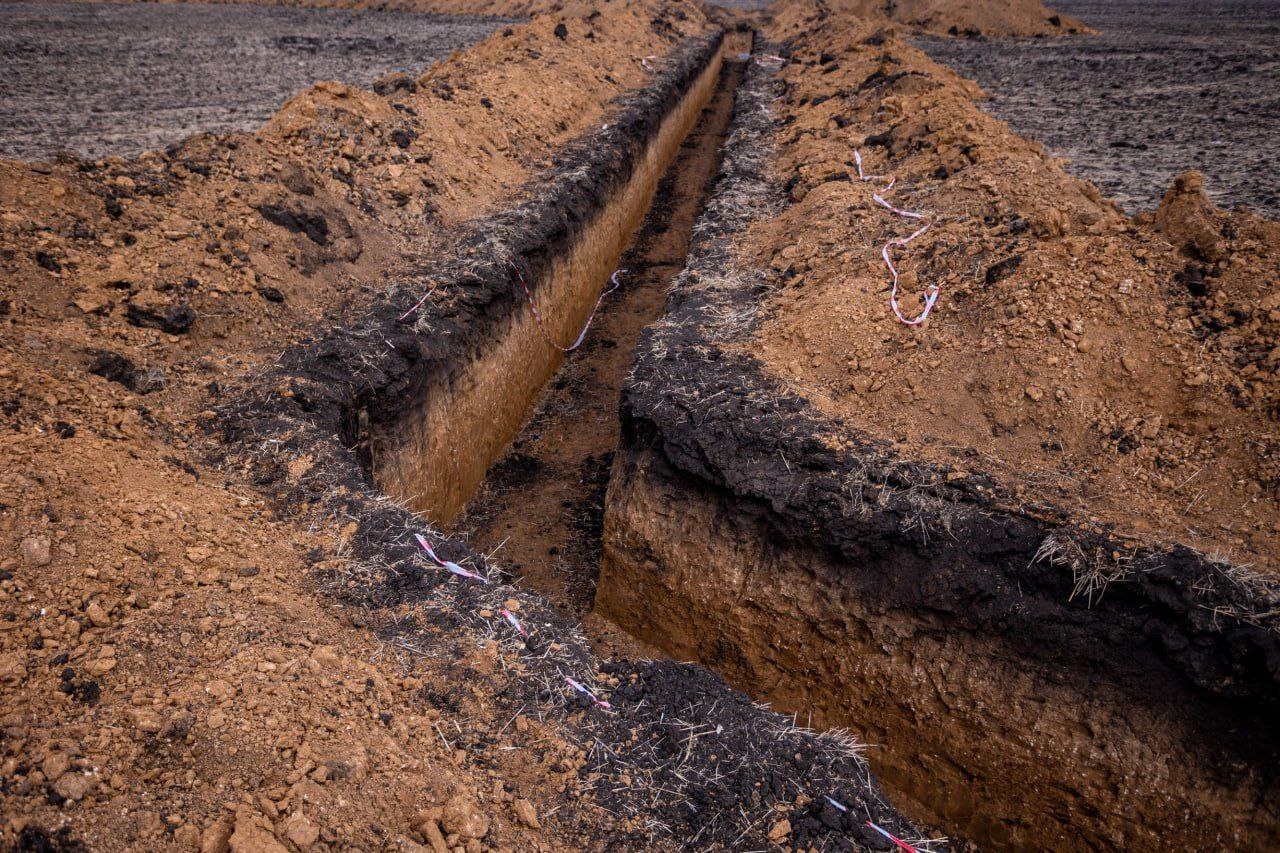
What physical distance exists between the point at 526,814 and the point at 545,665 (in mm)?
716

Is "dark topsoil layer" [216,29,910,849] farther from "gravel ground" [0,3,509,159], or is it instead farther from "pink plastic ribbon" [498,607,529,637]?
"gravel ground" [0,3,509,159]

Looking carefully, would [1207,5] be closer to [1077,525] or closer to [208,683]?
[1077,525]

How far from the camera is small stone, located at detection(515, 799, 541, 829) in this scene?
2.34 m

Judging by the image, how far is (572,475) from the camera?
6359 millimetres

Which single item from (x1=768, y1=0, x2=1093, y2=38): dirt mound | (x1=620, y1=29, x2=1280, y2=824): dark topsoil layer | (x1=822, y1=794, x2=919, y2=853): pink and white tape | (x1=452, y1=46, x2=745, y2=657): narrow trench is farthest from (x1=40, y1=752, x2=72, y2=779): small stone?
(x1=768, y1=0, x2=1093, y2=38): dirt mound

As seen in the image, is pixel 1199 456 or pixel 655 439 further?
pixel 655 439

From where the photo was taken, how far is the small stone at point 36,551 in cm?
263

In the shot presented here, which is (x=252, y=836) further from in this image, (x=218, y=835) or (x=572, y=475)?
(x=572, y=475)

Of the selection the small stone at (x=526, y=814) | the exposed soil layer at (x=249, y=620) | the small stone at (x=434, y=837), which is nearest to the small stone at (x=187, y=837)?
the exposed soil layer at (x=249, y=620)

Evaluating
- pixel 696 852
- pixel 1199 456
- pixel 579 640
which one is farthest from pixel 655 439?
pixel 1199 456

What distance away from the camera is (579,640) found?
10.6 feet

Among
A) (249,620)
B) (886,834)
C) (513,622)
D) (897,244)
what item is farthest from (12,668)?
(897,244)

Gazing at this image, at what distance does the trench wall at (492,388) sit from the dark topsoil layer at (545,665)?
0.27m

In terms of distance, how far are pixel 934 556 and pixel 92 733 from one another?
365cm
